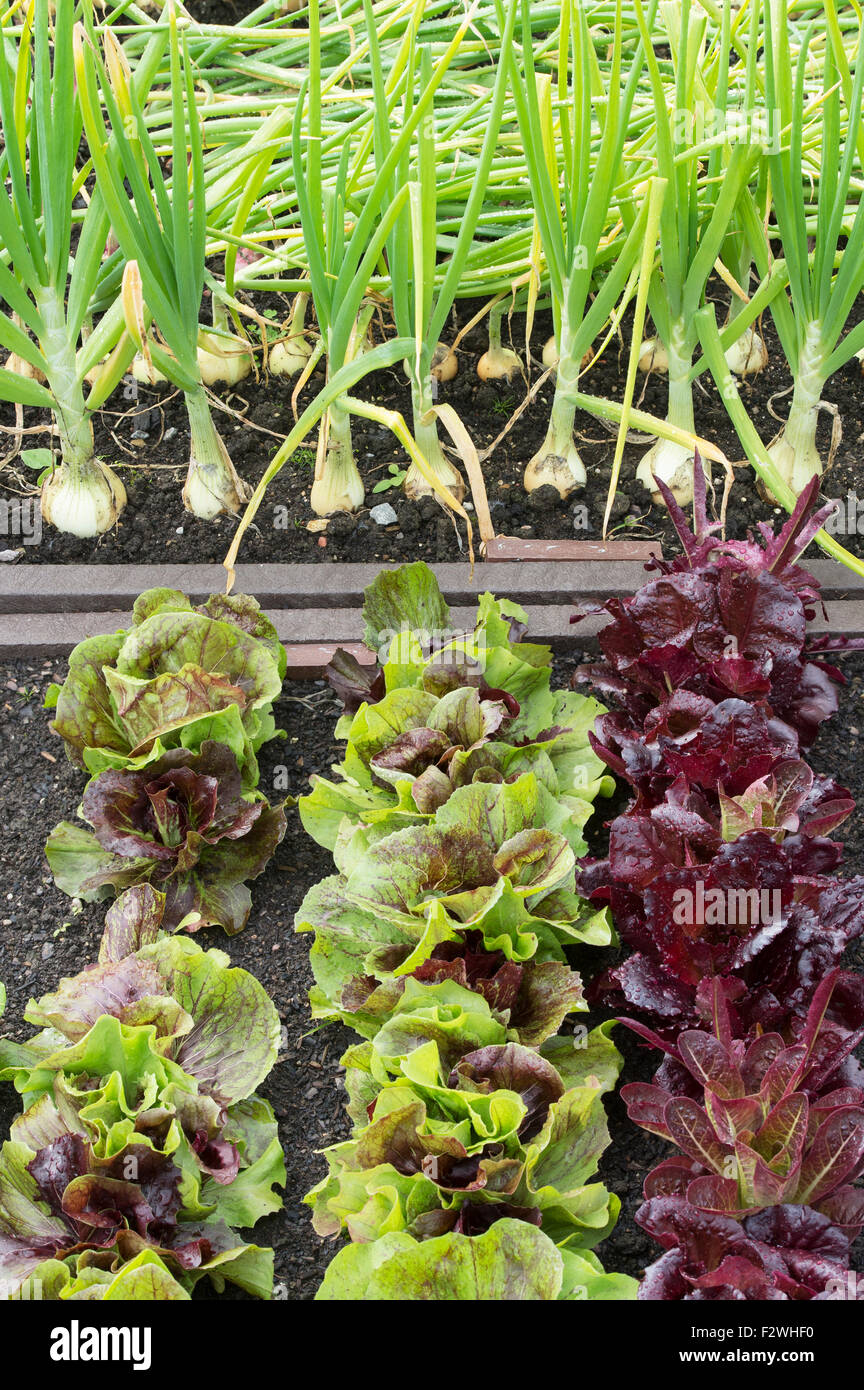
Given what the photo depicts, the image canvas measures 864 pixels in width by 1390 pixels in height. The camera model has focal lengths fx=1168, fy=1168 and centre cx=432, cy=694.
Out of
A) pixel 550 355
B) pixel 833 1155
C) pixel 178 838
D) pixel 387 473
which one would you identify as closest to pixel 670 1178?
pixel 833 1155

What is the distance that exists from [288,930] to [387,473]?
925mm

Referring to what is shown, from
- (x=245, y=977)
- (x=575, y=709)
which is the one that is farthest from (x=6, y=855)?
(x=575, y=709)

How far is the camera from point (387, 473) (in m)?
2.17

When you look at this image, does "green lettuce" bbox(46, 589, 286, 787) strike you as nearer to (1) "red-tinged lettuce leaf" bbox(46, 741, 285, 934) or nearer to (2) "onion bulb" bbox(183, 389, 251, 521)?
(1) "red-tinged lettuce leaf" bbox(46, 741, 285, 934)

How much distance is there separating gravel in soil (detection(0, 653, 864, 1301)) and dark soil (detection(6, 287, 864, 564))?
285 millimetres

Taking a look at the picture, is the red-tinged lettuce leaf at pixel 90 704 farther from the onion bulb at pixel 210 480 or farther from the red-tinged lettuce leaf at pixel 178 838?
the onion bulb at pixel 210 480

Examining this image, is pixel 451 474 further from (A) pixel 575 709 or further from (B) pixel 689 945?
(B) pixel 689 945

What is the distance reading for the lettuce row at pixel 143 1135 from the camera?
3.88ft

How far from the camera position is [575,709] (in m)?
1.72

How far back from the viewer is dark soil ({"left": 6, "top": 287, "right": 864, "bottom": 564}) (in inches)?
81.0

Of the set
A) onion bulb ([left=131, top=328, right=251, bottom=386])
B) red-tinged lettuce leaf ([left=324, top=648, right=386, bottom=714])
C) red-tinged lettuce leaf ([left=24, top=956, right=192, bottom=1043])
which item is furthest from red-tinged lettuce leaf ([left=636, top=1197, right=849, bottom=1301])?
onion bulb ([left=131, top=328, right=251, bottom=386])

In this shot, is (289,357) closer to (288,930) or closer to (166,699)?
(166,699)

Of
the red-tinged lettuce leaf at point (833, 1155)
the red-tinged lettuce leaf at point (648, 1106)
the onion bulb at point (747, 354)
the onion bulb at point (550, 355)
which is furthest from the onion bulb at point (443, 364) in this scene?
the red-tinged lettuce leaf at point (833, 1155)
